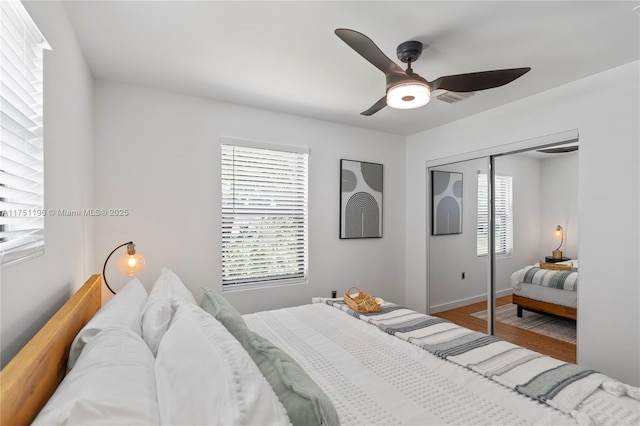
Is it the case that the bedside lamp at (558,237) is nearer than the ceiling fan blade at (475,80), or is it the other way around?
the ceiling fan blade at (475,80)

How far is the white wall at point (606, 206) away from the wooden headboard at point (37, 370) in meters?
3.43

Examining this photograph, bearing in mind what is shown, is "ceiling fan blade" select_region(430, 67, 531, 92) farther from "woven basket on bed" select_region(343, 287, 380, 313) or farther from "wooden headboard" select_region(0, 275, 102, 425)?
"wooden headboard" select_region(0, 275, 102, 425)

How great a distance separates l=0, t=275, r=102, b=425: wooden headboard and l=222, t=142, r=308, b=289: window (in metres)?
1.89

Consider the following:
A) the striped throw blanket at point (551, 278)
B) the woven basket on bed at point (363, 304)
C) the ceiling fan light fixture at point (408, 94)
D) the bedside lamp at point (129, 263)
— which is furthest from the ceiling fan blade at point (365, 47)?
the striped throw blanket at point (551, 278)

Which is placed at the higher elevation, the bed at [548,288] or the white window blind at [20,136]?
the white window blind at [20,136]

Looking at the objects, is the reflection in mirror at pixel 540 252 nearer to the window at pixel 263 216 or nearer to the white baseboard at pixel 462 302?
the white baseboard at pixel 462 302

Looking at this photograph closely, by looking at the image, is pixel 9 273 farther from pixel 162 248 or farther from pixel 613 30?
pixel 613 30

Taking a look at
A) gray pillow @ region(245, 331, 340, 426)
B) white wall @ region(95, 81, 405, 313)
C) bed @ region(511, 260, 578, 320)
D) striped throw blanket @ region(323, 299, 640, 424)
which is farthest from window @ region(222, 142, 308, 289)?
bed @ region(511, 260, 578, 320)

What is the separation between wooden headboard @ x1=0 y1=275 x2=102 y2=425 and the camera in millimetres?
690

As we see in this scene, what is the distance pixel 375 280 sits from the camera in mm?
4160

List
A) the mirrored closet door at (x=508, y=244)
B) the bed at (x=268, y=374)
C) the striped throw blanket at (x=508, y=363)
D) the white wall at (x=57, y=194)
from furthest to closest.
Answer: the mirrored closet door at (x=508, y=244) < the striped throw blanket at (x=508, y=363) < the white wall at (x=57, y=194) < the bed at (x=268, y=374)

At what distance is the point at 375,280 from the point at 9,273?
3.68 metres

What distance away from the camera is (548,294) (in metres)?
3.01

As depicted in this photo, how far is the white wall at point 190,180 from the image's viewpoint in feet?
8.89
